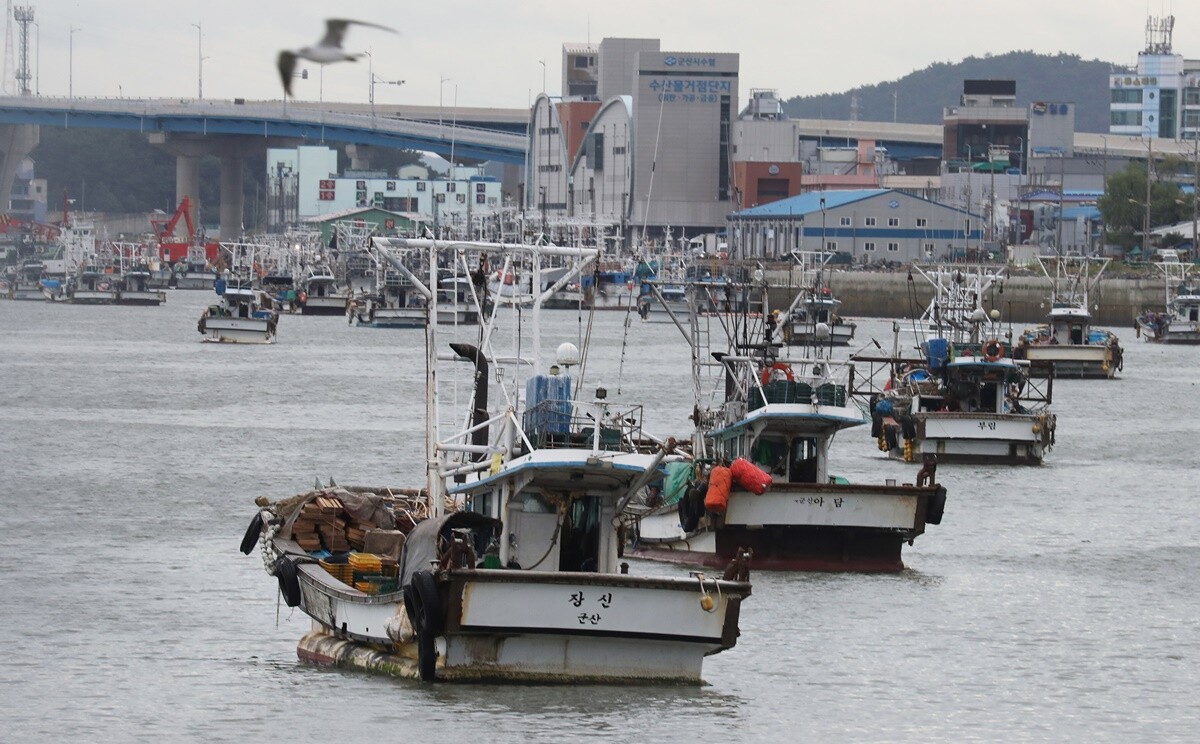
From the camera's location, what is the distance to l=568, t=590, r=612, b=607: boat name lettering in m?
21.2

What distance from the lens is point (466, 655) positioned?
70.7 feet

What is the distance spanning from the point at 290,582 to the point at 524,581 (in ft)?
14.6

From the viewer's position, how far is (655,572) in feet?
97.5

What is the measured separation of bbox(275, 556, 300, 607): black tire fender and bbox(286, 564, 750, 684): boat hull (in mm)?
2138

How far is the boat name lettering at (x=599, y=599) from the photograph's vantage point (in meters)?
21.2

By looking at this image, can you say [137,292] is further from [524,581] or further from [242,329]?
[524,581]

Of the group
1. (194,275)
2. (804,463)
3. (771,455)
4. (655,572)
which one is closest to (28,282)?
(194,275)

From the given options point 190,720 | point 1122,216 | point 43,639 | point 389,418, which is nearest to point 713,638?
point 190,720

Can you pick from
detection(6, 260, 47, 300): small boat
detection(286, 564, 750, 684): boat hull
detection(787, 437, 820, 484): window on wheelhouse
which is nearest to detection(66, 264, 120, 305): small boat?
detection(6, 260, 47, 300): small boat

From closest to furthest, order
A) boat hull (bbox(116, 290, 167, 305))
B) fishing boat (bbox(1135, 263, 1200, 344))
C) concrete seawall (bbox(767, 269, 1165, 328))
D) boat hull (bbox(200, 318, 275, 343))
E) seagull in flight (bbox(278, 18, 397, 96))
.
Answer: seagull in flight (bbox(278, 18, 397, 96)) < boat hull (bbox(200, 318, 275, 343)) < fishing boat (bbox(1135, 263, 1200, 344)) < concrete seawall (bbox(767, 269, 1165, 328)) < boat hull (bbox(116, 290, 167, 305))

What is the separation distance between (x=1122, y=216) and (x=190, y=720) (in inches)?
5296

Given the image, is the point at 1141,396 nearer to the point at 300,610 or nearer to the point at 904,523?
the point at 904,523

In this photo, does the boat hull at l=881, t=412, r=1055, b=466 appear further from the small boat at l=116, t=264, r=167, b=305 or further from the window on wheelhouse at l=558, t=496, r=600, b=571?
the small boat at l=116, t=264, r=167, b=305

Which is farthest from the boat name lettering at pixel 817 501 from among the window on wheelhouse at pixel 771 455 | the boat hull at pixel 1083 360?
the boat hull at pixel 1083 360
